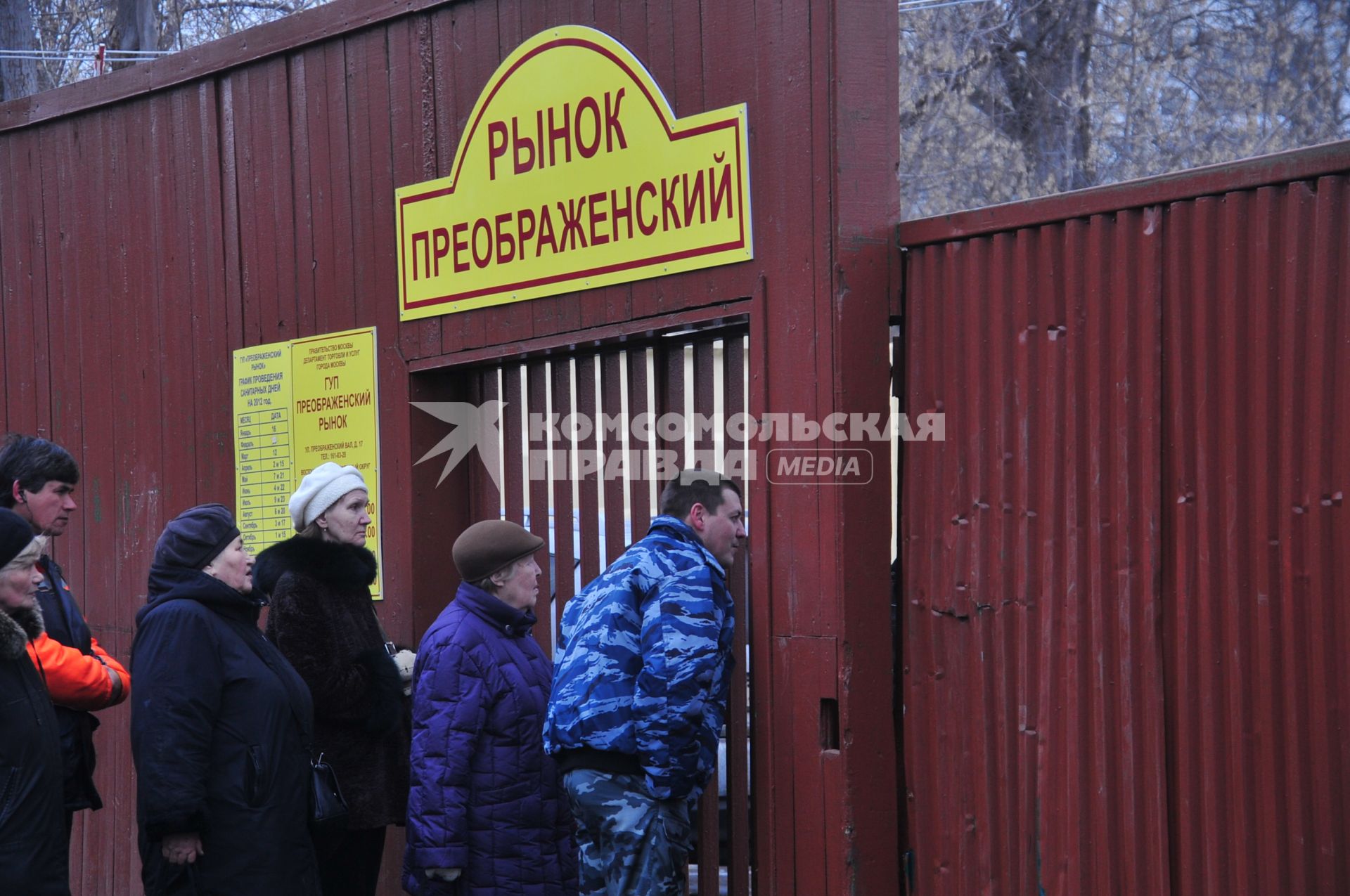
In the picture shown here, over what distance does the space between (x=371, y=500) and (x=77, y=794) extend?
2058 mm

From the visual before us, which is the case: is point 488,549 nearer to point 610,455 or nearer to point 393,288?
point 610,455

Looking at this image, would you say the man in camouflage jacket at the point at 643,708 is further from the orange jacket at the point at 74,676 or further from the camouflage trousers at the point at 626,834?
the orange jacket at the point at 74,676

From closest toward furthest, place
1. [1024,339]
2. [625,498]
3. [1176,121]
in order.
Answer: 1. [1024,339]
2. [625,498]
3. [1176,121]

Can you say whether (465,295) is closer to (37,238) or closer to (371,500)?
(371,500)

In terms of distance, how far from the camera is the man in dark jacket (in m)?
4.64

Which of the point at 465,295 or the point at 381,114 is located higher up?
the point at 381,114

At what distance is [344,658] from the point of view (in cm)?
518

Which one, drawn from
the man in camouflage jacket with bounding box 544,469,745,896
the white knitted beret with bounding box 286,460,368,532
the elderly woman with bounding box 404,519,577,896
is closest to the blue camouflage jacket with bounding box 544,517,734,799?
the man in camouflage jacket with bounding box 544,469,745,896

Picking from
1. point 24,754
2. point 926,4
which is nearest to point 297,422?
point 24,754

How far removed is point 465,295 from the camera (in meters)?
6.16

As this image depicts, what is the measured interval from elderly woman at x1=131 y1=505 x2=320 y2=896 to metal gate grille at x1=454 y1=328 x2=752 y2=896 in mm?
1444

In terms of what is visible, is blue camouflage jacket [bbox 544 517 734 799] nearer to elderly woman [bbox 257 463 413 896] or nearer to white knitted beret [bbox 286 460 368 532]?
elderly woman [bbox 257 463 413 896]

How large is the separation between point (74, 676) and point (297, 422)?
7.76 feet

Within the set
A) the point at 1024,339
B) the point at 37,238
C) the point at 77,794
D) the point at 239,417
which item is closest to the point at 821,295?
the point at 1024,339
